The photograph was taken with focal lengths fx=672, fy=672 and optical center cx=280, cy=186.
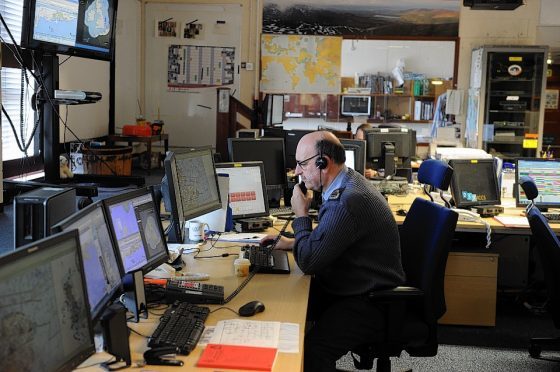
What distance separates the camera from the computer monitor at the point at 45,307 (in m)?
1.31

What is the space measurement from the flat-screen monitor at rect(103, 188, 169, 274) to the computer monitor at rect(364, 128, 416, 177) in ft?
10.5

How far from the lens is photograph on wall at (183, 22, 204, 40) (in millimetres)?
9883

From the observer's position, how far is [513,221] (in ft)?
14.2

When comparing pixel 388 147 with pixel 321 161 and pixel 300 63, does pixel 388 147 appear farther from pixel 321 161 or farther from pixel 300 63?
pixel 300 63

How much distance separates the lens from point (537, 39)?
9.86 meters

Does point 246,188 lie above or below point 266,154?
below

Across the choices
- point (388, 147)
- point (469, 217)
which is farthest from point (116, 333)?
point (388, 147)

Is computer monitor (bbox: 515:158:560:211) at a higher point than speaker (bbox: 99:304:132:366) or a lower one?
higher

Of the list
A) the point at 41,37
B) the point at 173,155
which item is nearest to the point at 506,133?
the point at 41,37

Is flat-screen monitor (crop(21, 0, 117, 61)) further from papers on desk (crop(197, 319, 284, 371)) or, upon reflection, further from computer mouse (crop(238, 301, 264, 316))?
papers on desk (crop(197, 319, 284, 371))

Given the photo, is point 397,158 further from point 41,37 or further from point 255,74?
point 255,74

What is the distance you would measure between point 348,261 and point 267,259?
1.39 ft

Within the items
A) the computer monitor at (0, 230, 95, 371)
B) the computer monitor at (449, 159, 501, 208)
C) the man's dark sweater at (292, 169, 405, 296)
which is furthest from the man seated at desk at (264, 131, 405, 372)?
the computer monitor at (449, 159, 501, 208)

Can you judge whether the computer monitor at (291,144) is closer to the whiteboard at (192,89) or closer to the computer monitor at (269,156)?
the computer monitor at (269,156)
